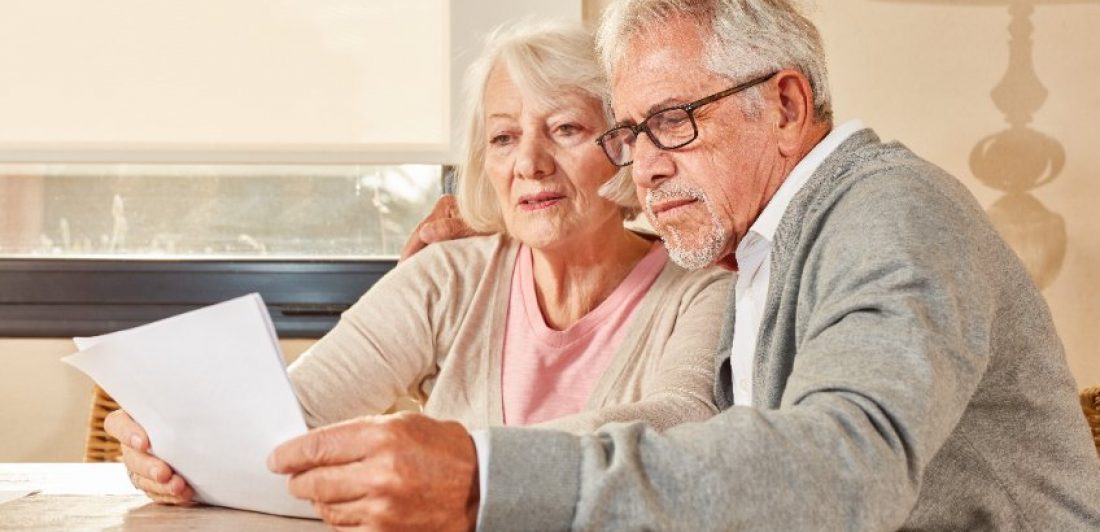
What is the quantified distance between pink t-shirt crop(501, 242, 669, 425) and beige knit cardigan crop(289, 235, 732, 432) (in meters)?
0.02

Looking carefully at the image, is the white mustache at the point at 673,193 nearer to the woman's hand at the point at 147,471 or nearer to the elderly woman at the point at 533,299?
the elderly woman at the point at 533,299

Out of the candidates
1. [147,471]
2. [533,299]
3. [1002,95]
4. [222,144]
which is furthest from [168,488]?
[1002,95]

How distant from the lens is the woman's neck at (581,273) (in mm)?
2041

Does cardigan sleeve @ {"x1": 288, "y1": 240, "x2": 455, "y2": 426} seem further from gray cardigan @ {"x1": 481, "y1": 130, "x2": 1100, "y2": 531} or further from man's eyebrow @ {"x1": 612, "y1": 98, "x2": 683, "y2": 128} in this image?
gray cardigan @ {"x1": 481, "y1": 130, "x2": 1100, "y2": 531}

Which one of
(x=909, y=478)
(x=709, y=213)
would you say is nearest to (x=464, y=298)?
(x=709, y=213)

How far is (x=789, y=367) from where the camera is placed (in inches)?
47.4

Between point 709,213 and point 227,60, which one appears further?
point 227,60

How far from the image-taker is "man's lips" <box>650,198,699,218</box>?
143 cm

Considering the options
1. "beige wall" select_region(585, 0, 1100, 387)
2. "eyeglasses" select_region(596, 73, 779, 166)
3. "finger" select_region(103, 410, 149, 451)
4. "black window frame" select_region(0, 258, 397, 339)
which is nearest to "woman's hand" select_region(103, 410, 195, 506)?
"finger" select_region(103, 410, 149, 451)

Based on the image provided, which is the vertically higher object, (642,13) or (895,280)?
(642,13)

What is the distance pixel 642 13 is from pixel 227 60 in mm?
1744

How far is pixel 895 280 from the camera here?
3.18 ft

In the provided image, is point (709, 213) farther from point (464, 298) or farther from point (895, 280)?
point (464, 298)

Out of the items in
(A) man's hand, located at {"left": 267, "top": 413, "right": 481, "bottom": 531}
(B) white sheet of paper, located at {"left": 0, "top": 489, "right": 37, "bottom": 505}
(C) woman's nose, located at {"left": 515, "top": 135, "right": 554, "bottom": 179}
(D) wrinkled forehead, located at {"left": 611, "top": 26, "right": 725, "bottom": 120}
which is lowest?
(B) white sheet of paper, located at {"left": 0, "top": 489, "right": 37, "bottom": 505}
